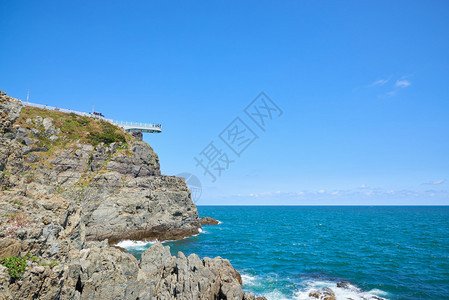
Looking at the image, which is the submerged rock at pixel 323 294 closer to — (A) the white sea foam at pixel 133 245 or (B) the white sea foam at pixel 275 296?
(B) the white sea foam at pixel 275 296

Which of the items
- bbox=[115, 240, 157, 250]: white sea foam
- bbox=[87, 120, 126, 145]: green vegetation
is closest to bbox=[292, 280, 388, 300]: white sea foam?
bbox=[115, 240, 157, 250]: white sea foam

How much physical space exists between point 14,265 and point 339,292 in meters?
30.4

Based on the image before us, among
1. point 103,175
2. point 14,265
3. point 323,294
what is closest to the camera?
point 14,265

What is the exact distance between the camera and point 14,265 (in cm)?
1100

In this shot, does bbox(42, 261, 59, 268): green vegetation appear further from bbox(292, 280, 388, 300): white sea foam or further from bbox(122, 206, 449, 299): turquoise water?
bbox(292, 280, 388, 300): white sea foam

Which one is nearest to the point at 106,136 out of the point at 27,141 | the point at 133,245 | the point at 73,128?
the point at 73,128

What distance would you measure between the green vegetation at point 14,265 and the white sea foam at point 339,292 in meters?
25.3

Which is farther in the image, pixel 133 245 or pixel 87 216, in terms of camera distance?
pixel 133 245

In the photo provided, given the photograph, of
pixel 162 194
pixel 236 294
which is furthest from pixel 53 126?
pixel 236 294

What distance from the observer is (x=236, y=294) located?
21578 mm

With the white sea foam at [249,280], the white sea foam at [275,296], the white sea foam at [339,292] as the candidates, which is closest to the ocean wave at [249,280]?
the white sea foam at [249,280]

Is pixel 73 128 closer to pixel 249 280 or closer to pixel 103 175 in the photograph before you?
pixel 103 175

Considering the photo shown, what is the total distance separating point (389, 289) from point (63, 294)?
3346 centimetres

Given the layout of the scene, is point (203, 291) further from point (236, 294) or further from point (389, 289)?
point (389, 289)
